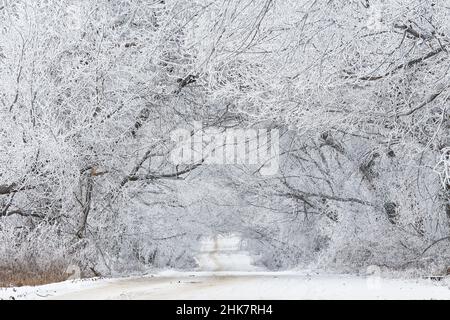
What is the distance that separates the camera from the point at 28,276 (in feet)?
48.7

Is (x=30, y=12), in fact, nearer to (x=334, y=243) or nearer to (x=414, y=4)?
(x=414, y=4)

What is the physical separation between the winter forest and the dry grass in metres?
0.09

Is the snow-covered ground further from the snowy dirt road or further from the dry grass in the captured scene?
the dry grass

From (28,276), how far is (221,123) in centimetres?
613

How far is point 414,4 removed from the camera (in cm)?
1004

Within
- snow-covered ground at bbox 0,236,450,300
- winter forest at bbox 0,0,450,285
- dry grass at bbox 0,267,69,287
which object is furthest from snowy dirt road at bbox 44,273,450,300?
dry grass at bbox 0,267,69,287

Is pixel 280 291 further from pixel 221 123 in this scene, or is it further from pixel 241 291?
pixel 221 123

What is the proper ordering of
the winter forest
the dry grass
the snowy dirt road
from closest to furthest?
1. the snowy dirt road
2. the winter forest
3. the dry grass

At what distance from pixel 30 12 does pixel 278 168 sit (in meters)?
7.97

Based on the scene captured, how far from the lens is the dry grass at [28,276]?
13.7 meters

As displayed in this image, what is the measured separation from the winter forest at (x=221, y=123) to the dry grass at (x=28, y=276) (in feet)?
0.29

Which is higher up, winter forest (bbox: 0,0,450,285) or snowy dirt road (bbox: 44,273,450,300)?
winter forest (bbox: 0,0,450,285)

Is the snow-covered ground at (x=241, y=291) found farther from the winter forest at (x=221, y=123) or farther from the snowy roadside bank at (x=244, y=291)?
the winter forest at (x=221, y=123)

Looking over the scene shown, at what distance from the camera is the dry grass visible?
13.7m
